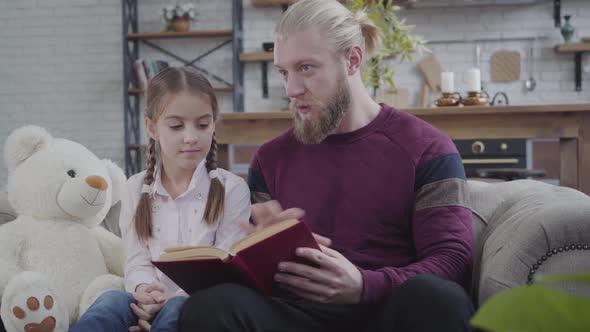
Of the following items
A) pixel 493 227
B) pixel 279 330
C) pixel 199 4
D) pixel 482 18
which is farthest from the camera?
pixel 199 4

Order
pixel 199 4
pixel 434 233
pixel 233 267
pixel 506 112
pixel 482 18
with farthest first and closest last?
pixel 199 4 → pixel 482 18 → pixel 506 112 → pixel 434 233 → pixel 233 267

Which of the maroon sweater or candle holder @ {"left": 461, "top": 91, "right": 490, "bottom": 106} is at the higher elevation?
candle holder @ {"left": 461, "top": 91, "right": 490, "bottom": 106}

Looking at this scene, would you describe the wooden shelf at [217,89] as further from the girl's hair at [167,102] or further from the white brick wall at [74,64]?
the girl's hair at [167,102]

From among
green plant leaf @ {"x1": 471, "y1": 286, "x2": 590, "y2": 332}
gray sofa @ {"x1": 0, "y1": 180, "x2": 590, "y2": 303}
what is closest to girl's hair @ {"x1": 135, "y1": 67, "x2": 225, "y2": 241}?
gray sofa @ {"x1": 0, "y1": 180, "x2": 590, "y2": 303}

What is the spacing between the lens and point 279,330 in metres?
1.24

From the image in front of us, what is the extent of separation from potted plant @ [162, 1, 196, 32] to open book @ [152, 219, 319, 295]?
456 centimetres


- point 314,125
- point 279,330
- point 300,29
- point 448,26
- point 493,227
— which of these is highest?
point 448,26

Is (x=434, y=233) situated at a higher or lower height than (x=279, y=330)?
higher

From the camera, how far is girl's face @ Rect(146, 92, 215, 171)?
1562 millimetres

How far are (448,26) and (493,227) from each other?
162 inches

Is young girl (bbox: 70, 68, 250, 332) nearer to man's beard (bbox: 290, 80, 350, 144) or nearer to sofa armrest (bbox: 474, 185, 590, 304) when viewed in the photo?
man's beard (bbox: 290, 80, 350, 144)

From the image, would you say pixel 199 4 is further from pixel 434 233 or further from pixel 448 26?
pixel 434 233

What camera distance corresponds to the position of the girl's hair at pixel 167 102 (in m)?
1.57

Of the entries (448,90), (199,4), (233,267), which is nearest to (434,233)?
(233,267)
